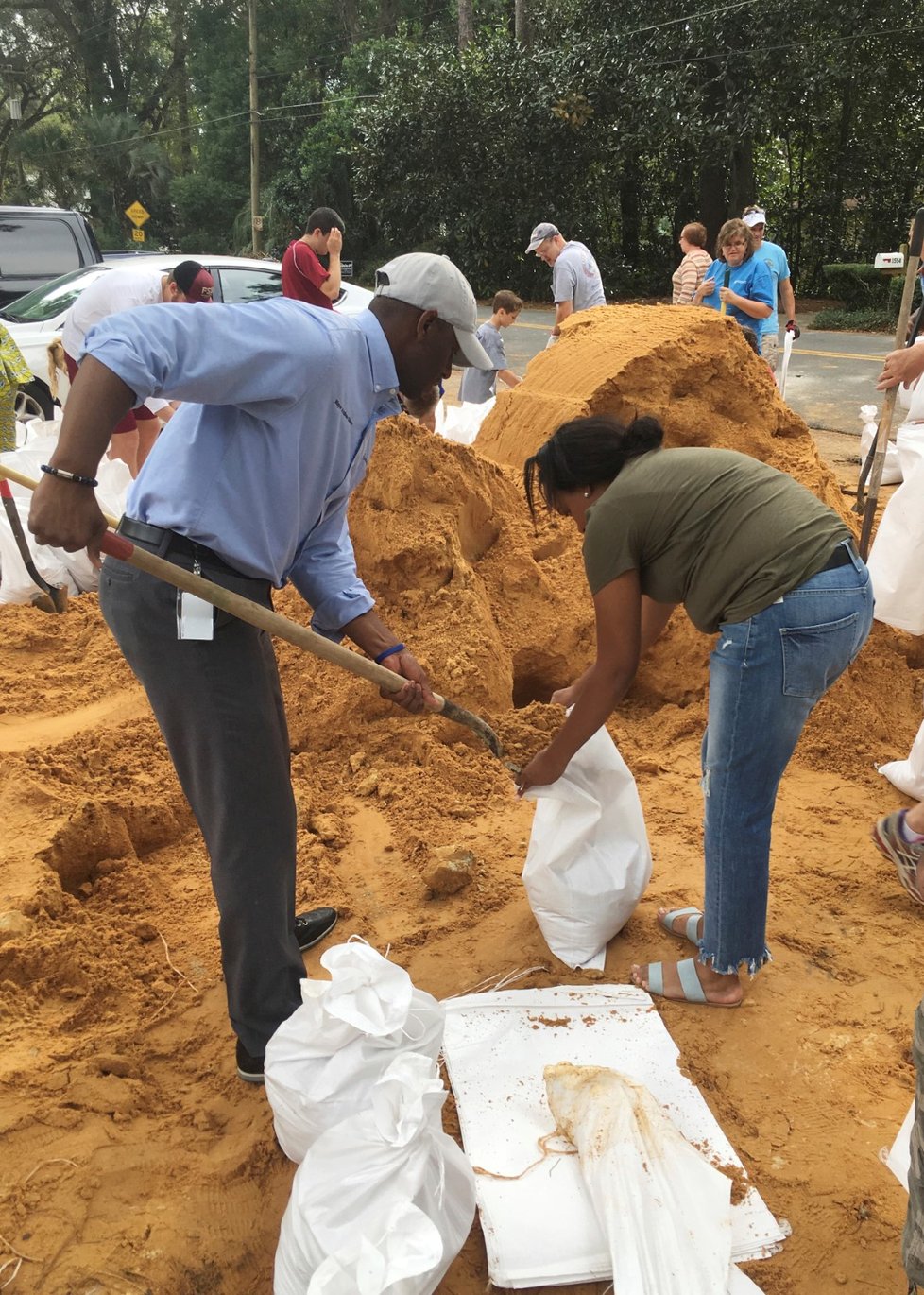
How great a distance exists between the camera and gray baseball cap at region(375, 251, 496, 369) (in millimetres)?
1905

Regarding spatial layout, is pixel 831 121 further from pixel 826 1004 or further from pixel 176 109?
pixel 176 109

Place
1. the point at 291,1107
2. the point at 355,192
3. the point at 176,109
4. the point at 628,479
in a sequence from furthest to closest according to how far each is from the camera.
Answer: the point at 176,109
the point at 355,192
the point at 628,479
the point at 291,1107

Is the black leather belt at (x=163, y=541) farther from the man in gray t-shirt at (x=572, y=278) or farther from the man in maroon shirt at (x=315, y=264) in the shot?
the man in gray t-shirt at (x=572, y=278)

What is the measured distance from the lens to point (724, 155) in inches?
680

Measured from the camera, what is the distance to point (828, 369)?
12.1 m

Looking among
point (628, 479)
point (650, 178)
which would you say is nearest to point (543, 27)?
point (650, 178)

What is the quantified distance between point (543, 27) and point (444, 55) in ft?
7.15

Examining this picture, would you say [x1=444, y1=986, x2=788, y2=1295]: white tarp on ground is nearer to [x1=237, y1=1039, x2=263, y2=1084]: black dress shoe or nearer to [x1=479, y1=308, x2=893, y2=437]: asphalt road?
[x1=237, y1=1039, x2=263, y2=1084]: black dress shoe

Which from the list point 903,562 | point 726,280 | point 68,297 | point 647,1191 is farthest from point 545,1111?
point 68,297

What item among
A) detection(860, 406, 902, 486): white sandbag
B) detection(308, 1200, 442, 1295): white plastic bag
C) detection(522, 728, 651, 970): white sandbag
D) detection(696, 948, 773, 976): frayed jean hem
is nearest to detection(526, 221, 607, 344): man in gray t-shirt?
detection(860, 406, 902, 486): white sandbag

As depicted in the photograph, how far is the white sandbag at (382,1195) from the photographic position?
1526 mm

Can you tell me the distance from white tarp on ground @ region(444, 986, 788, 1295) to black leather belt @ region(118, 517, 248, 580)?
1349 mm

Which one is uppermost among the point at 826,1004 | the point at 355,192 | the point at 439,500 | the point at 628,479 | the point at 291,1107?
the point at 355,192

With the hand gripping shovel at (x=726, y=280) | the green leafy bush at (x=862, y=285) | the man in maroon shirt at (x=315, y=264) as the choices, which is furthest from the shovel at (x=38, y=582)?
the green leafy bush at (x=862, y=285)
